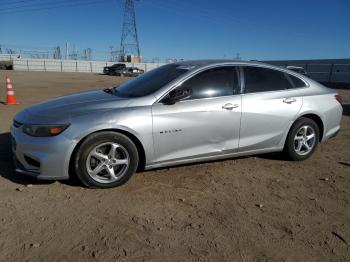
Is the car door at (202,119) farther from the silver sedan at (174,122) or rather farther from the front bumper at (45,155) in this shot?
the front bumper at (45,155)

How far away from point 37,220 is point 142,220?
3.32 ft

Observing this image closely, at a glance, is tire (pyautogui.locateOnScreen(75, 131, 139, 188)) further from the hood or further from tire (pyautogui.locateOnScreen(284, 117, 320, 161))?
tire (pyautogui.locateOnScreen(284, 117, 320, 161))

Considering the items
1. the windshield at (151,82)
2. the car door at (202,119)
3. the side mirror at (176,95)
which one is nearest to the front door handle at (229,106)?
the car door at (202,119)

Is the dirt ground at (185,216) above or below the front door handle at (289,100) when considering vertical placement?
below

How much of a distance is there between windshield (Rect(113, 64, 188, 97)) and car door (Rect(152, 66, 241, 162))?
284 millimetres

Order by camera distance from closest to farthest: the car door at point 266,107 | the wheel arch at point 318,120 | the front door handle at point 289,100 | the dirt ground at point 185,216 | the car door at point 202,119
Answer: the dirt ground at point 185,216 → the car door at point 202,119 → the car door at point 266,107 → the front door handle at point 289,100 → the wheel arch at point 318,120

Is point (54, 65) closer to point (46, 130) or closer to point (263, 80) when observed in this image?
point (263, 80)

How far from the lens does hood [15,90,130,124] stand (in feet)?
12.9

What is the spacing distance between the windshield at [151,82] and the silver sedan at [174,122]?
22 mm

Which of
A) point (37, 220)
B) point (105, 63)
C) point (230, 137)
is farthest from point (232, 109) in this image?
point (105, 63)

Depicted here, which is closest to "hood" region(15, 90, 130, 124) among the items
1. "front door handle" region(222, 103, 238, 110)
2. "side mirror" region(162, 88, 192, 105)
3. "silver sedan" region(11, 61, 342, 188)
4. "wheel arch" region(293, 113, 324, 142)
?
"silver sedan" region(11, 61, 342, 188)

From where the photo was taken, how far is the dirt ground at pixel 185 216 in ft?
9.41

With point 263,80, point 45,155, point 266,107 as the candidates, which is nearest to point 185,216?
point 45,155

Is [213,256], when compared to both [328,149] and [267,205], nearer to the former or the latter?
[267,205]
